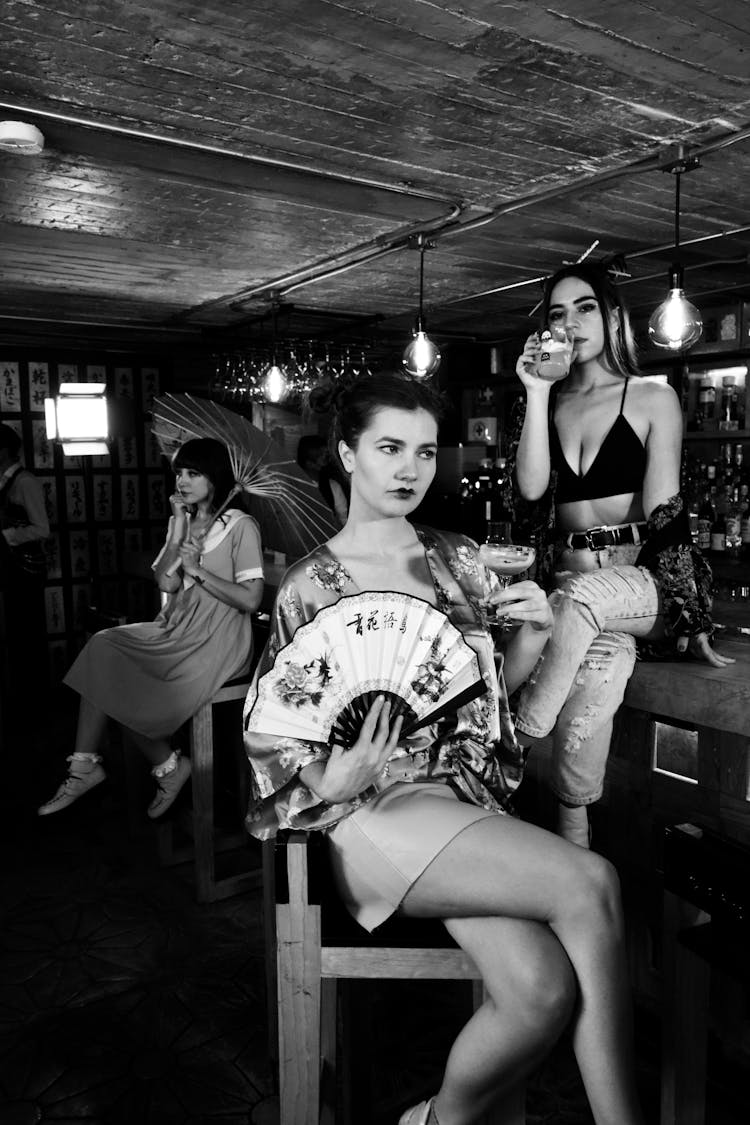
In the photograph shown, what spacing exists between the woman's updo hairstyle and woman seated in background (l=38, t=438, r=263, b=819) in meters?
1.71

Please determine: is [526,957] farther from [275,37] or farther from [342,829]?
[275,37]

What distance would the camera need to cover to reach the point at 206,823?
3312mm

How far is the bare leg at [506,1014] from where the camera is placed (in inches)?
59.9

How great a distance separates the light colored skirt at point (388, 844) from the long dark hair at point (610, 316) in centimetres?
134

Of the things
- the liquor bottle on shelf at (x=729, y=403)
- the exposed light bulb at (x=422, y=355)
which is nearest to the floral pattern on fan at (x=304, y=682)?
the exposed light bulb at (x=422, y=355)

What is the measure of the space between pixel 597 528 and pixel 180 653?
188cm

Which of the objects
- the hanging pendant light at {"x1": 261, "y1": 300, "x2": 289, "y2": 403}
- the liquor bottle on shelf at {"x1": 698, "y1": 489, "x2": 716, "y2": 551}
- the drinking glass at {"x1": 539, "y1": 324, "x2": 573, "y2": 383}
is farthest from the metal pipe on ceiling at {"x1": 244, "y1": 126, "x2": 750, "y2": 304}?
the liquor bottle on shelf at {"x1": 698, "y1": 489, "x2": 716, "y2": 551}

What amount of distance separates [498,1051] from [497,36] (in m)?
2.20

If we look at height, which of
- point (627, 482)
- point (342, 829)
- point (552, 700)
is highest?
point (627, 482)

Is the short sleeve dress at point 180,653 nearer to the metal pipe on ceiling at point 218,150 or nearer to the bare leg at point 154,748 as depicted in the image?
the bare leg at point 154,748

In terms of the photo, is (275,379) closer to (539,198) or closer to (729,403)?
(539,198)

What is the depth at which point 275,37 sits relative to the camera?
2.14 meters

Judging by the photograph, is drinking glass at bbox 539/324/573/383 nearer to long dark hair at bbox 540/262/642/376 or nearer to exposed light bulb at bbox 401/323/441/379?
long dark hair at bbox 540/262/642/376

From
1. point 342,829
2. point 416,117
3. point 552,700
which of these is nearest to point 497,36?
point 416,117
